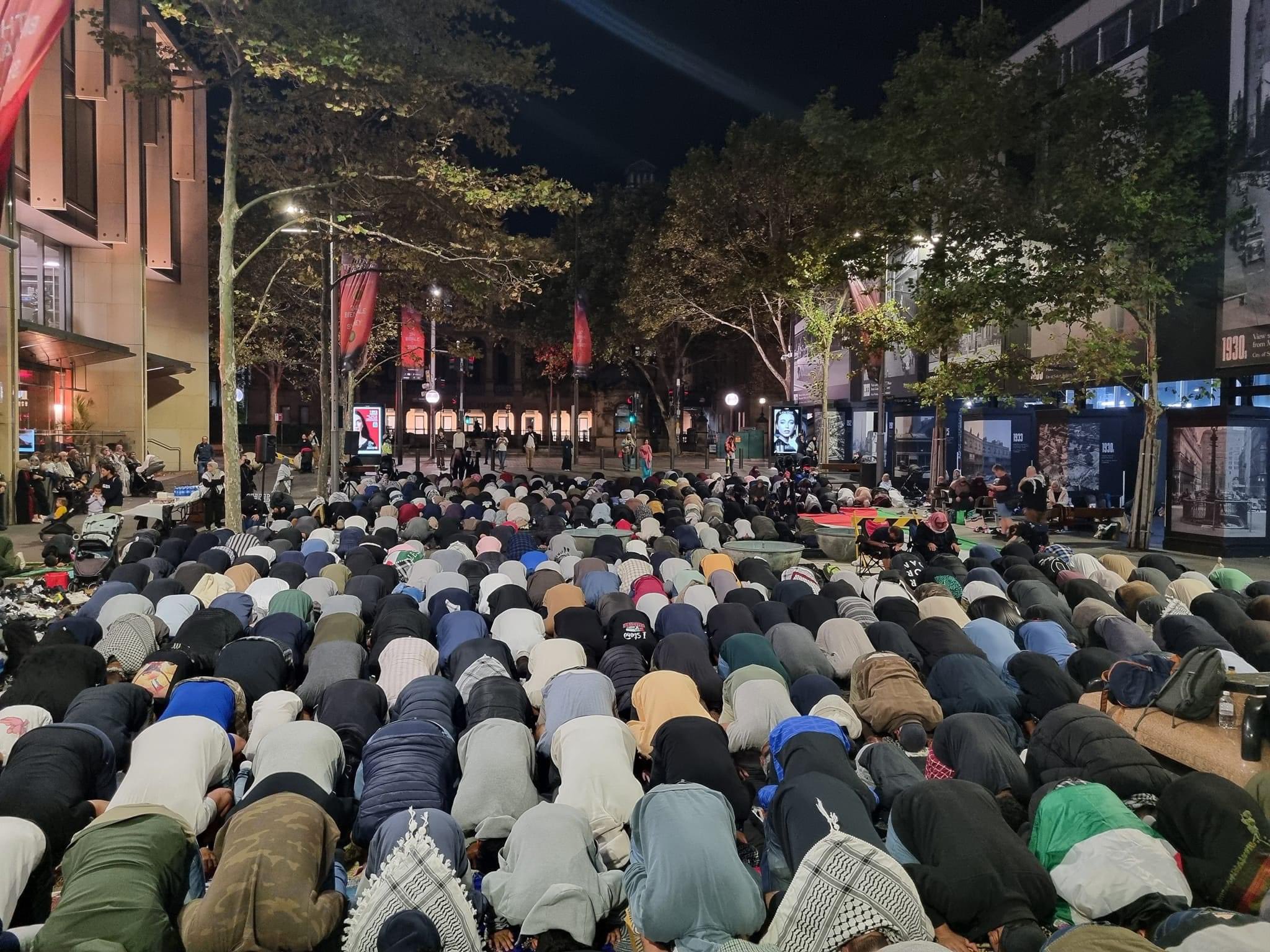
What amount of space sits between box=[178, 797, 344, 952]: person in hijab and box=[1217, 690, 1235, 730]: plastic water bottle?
20.1 ft

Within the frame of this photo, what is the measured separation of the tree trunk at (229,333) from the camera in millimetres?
17266

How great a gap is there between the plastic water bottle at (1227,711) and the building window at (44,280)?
28815 millimetres

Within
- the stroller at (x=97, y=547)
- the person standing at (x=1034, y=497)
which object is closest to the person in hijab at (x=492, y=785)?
the stroller at (x=97, y=547)

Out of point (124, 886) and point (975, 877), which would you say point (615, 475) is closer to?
point (975, 877)

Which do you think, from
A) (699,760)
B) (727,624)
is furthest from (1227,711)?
(727,624)

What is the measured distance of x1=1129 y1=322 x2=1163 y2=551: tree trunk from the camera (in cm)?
1819

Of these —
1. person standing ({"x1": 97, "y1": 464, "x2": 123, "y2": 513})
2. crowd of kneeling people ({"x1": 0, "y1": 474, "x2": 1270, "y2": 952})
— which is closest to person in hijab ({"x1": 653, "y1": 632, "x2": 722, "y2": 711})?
crowd of kneeling people ({"x1": 0, "y1": 474, "x2": 1270, "y2": 952})

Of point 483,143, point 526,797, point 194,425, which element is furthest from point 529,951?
point 194,425

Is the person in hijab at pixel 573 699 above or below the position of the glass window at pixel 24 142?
below

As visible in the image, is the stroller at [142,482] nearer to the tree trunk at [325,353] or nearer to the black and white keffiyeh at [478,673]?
the tree trunk at [325,353]

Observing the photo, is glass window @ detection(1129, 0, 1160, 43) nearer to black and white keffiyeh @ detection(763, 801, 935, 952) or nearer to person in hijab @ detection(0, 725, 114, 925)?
black and white keffiyeh @ detection(763, 801, 935, 952)

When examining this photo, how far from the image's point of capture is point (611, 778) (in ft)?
19.9

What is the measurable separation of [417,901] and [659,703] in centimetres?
298

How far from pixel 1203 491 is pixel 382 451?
21842 mm
